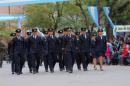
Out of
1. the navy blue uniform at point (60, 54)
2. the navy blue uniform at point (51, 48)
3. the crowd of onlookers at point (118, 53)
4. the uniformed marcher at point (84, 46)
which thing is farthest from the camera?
the crowd of onlookers at point (118, 53)

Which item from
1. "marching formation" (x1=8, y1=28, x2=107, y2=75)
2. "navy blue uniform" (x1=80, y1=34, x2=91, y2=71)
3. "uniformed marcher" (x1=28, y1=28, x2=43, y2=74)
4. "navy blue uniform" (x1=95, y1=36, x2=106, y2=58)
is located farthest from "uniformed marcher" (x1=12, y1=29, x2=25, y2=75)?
"navy blue uniform" (x1=95, y1=36, x2=106, y2=58)

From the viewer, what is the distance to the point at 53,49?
2241 cm

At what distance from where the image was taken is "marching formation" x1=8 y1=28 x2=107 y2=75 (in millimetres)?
21828

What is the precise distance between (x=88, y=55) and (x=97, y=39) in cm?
90

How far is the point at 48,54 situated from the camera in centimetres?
2238

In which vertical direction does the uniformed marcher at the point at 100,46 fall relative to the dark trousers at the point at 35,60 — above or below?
above

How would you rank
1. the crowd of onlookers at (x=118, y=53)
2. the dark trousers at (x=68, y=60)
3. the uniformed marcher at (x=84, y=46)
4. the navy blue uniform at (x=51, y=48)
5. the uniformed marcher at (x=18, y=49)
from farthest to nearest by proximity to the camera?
the crowd of onlookers at (x=118, y=53) → the uniformed marcher at (x=84, y=46) → the navy blue uniform at (x=51, y=48) → the uniformed marcher at (x=18, y=49) → the dark trousers at (x=68, y=60)

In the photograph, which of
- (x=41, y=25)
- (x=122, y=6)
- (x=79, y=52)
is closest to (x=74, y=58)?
(x=79, y=52)

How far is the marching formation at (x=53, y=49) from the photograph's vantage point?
859 inches

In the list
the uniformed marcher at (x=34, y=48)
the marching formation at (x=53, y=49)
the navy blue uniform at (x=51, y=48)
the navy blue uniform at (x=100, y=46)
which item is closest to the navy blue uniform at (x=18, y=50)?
the marching formation at (x=53, y=49)

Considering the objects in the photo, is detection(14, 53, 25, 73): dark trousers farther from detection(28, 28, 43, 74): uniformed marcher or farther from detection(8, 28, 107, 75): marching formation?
detection(28, 28, 43, 74): uniformed marcher

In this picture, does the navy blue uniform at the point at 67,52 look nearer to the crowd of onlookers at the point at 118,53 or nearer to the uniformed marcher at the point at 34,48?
the uniformed marcher at the point at 34,48

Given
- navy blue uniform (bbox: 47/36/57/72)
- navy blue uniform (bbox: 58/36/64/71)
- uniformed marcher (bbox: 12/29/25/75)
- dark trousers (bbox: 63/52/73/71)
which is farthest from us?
navy blue uniform (bbox: 47/36/57/72)

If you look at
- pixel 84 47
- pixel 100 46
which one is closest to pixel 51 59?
pixel 84 47
